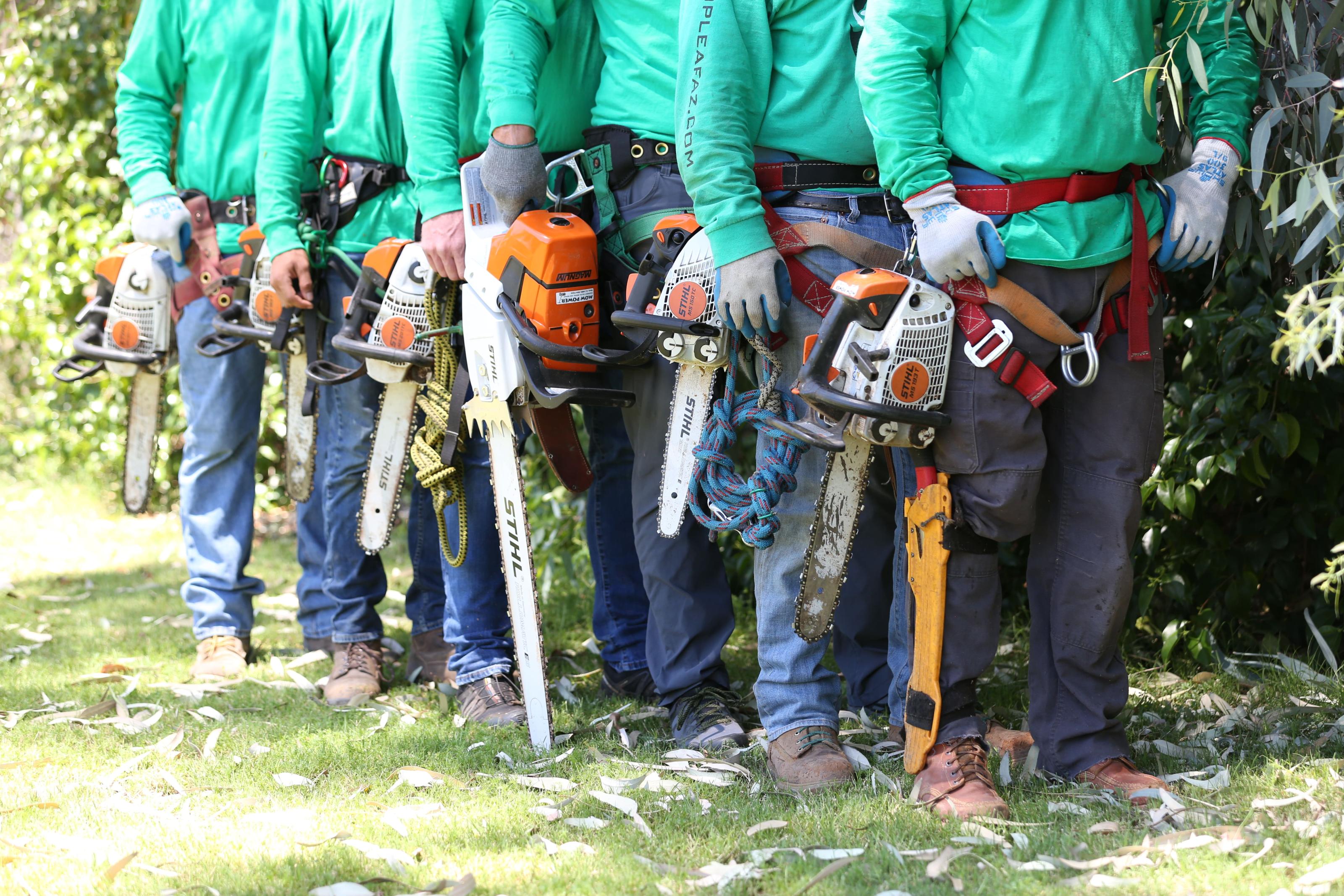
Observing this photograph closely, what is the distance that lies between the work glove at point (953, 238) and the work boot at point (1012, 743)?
114 cm

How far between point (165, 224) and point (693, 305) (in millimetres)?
2126

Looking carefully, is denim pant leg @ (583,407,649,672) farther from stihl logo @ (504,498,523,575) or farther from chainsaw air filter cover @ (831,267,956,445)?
chainsaw air filter cover @ (831,267,956,445)

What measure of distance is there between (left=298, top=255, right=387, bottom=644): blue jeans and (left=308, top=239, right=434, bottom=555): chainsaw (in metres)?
0.07

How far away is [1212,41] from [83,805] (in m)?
2.99

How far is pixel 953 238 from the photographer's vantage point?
2.52 meters

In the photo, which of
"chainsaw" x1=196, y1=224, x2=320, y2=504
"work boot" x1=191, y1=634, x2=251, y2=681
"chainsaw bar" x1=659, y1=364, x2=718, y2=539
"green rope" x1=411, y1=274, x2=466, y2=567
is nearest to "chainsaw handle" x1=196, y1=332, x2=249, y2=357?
"chainsaw" x1=196, y1=224, x2=320, y2=504

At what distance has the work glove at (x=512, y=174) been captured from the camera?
127 inches

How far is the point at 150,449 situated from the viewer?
455 cm

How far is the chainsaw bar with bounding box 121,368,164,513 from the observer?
4.50 metres

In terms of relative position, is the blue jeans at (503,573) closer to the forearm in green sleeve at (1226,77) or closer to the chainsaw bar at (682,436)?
the chainsaw bar at (682,436)

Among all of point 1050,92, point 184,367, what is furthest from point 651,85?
point 184,367

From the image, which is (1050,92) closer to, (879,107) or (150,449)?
(879,107)

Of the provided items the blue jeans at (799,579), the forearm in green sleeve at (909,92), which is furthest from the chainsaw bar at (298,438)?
the forearm in green sleeve at (909,92)

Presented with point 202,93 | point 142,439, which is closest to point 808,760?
point 142,439
